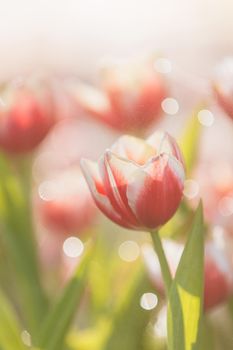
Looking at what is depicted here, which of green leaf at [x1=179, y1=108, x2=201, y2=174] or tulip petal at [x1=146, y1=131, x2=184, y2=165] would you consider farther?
green leaf at [x1=179, y1=108, x2=201, y2=174]

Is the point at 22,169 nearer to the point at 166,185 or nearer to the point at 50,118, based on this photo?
the point at 50,118

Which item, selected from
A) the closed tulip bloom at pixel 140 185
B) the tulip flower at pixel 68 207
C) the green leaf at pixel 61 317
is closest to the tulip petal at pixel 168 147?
the closed tulip bloom at pixel 140 185

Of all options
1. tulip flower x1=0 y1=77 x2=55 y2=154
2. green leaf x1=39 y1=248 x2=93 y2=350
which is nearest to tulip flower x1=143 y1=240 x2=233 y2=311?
green leaf x1=39 y1=248 x2=93 y2=350

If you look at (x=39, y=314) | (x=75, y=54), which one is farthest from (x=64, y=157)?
(x=75, y=54)

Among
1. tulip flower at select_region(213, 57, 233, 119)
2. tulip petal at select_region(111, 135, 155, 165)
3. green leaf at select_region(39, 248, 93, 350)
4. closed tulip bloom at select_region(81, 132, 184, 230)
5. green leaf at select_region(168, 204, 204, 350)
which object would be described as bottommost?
green leaf at select_region(168, 204, 204, 350)

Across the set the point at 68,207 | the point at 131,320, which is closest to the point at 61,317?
the point at 131,320

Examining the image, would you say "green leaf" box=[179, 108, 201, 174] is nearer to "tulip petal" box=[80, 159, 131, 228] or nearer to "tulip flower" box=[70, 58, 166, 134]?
"tulip flower" box=[70, 58, 166, 134]
